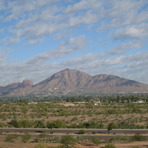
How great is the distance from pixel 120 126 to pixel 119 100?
94069mm

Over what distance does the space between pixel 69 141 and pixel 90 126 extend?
19.7m

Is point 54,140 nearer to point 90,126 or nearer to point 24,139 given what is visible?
point 24,139

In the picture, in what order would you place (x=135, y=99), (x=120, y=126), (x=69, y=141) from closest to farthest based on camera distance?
1. (x=69, y=141)
2. (x=120, y=126)
3. (x=135, y=99)

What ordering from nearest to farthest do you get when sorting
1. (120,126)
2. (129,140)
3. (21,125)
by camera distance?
(129,140)
(120,126)
(21,125)

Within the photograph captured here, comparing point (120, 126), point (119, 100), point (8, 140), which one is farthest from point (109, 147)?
point (119, 100)

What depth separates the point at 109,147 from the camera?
20297 millimetres

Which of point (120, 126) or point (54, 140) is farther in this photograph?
point (120, 126)

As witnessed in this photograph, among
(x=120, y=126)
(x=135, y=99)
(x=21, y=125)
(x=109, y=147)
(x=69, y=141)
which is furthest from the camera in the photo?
(x=135, y=99)

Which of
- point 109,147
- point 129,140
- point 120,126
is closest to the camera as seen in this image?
point 109,147

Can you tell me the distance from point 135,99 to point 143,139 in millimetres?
109253

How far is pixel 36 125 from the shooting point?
151 ft

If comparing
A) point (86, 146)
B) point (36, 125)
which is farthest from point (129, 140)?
point (36, 125)

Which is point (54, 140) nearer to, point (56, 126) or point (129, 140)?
point (129, 140)

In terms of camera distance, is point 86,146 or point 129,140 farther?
point 129,140
